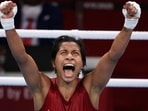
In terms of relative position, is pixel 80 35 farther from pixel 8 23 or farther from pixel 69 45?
pixel 8 23

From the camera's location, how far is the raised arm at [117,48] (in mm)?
2197

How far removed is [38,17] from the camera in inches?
149

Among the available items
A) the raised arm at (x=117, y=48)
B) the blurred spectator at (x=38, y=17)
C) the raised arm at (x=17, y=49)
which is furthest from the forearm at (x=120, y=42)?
the blurred spectator at (x=38, y=17)

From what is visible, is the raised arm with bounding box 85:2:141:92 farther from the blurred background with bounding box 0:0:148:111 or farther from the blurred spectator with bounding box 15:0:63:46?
the blurred spectator with bounding box 15:0:63:46

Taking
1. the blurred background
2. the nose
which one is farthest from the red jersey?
the blurred background

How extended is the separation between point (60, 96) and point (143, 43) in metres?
1.96

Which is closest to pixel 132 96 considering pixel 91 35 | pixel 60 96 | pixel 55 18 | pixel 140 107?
pixel 140 107

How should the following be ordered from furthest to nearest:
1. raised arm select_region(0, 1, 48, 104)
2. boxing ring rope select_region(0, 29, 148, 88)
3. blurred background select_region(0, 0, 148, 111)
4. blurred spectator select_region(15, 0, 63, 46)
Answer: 1. blurred spectator select_region(15, 0, 63, 46)
2. blurred background select_region(0, 0, 148, 111)
3. boxing ring rope select_region(0, 29, 148, 88)
4. raised arm select_region(0, 1, 48, 104)

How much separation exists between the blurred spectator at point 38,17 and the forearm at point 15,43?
1391 mm

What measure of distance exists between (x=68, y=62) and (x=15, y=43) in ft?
0.75

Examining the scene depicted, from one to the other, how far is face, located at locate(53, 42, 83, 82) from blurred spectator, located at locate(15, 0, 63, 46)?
1291 millimetres

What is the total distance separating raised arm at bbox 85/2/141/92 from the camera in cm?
220

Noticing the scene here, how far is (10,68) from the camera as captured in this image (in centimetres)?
327

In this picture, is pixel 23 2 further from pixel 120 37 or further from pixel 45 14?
pixel 120 37
